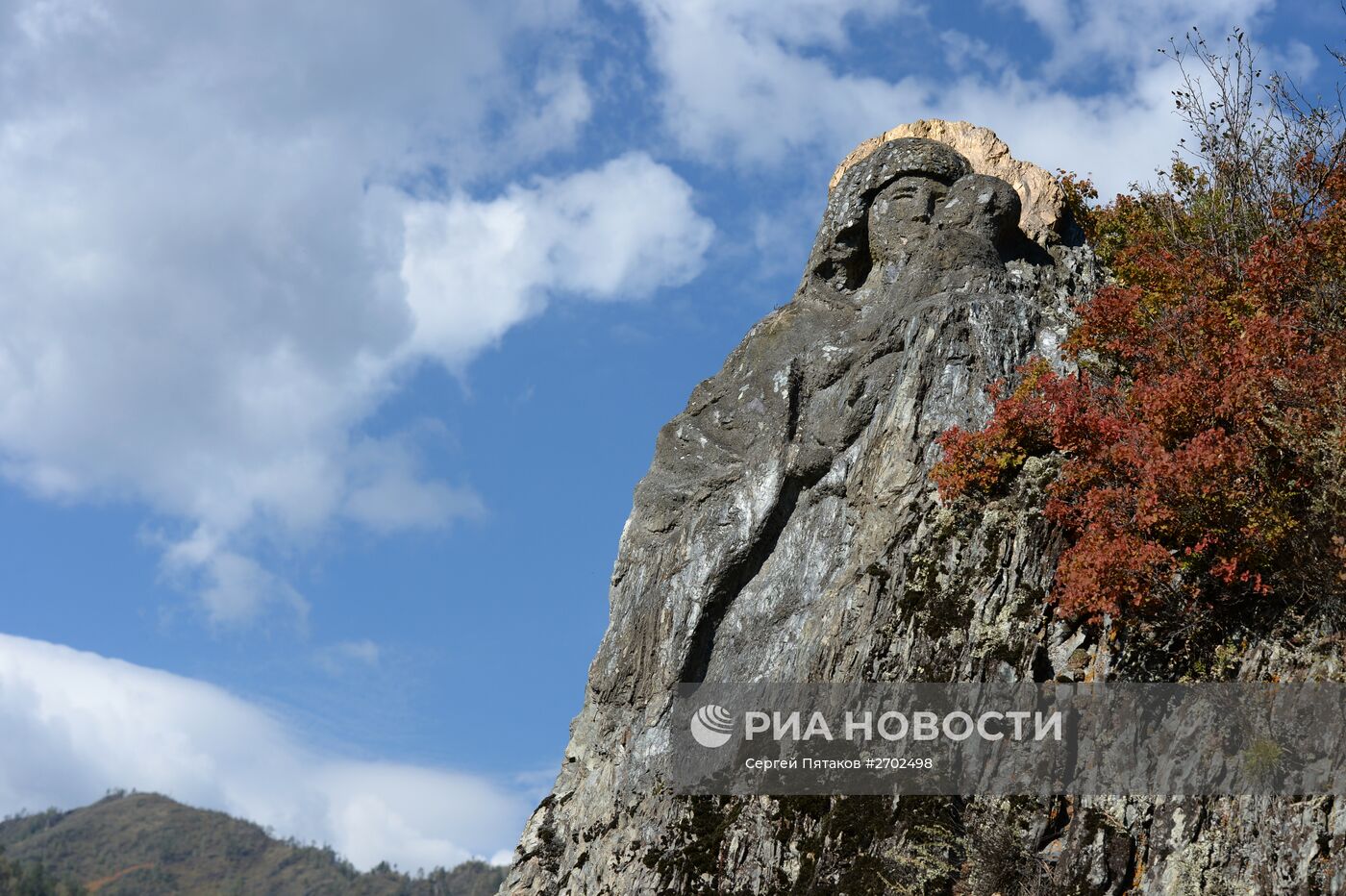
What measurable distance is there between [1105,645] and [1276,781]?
109 inches

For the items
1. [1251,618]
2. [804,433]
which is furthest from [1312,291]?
[804,433]

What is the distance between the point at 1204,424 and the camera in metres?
16.2

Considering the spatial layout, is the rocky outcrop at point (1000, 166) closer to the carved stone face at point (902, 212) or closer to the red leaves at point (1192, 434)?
the carved stone face at point (902, 212)

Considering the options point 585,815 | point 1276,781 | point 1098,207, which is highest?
point 1098,207

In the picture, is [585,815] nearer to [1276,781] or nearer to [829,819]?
[829,819]

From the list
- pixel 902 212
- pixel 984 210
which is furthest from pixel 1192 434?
pixel 902 212

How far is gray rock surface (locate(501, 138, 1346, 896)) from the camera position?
14.5 meters

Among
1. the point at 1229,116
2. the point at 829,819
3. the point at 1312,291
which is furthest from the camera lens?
the point at 1229,116

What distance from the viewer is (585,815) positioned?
19.5m

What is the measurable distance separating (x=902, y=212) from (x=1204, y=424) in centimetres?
904

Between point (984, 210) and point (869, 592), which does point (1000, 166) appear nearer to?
point (984, 210)

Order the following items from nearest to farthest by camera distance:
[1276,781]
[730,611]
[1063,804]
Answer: [1276,781] → [1063,804] → [730,611]

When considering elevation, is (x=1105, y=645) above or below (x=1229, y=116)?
below

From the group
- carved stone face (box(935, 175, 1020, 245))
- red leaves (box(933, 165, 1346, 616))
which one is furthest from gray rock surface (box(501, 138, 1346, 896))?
red leaves (box(933, 165, 1346, 616))
